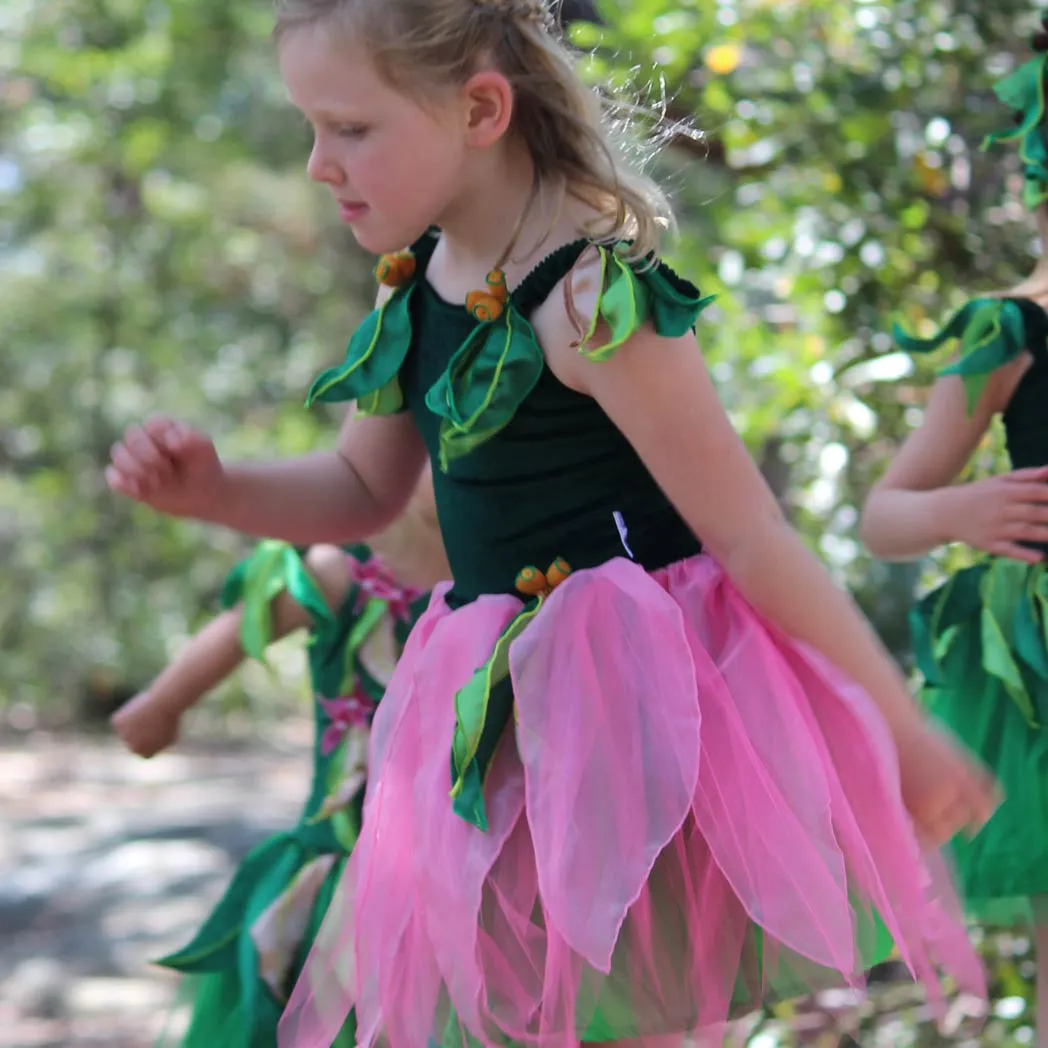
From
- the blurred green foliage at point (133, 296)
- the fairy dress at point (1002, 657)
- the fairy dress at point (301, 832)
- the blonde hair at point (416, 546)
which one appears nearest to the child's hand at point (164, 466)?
the blonde hair at point (416, 546)

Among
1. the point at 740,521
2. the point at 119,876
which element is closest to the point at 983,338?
→ the point at 740,521

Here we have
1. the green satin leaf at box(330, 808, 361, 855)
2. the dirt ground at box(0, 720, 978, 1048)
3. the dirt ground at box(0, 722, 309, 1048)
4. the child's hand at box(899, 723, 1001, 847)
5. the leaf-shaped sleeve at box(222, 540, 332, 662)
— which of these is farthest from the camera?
the dirt ground at box(0, 722, 309, 1048)

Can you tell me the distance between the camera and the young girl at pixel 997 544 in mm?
1959

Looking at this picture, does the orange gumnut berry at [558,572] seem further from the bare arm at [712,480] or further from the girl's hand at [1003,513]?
the girl's hand at [1003,513]

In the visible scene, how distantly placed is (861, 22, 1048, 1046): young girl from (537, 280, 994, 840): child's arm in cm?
49

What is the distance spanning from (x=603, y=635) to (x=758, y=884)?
28cm

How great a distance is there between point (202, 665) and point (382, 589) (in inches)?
12.7

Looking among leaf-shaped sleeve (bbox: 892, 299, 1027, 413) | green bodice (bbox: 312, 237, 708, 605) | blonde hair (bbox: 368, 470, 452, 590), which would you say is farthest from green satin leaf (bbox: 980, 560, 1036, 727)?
blonde hair (bbox: 368, 470, 452, 590)

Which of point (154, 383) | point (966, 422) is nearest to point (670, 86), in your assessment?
point (966, 422)

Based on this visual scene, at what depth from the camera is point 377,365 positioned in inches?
68.3

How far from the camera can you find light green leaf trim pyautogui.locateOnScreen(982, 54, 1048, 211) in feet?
6.97

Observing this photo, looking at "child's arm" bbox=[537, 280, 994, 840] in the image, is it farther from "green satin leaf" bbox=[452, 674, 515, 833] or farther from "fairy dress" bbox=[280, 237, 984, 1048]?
"green satin leaf" bbox=[452, 674, 515, 833]

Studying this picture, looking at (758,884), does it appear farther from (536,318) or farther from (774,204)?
(774,204)

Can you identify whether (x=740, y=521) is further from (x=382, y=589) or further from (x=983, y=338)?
(x=382, y=589)
